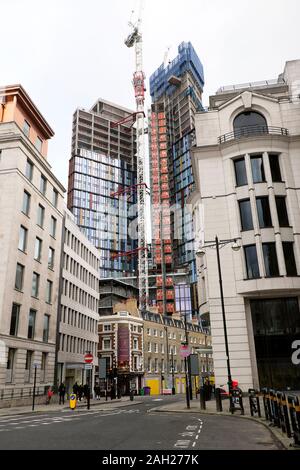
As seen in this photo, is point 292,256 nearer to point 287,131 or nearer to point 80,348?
point 287,131

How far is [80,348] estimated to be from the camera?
170ft

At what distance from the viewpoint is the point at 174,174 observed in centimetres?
15275

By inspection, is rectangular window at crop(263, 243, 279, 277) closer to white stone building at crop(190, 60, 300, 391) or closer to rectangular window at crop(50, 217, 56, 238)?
white stone building at crop(190, 60, 300, 391)

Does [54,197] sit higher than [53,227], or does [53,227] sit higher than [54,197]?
[54,197]

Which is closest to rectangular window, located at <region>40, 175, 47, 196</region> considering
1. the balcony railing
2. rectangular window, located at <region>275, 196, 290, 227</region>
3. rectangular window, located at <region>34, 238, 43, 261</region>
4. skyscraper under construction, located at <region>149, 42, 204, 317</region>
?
A: rectangular window, located at <region>34, 238, 43, 261</region>

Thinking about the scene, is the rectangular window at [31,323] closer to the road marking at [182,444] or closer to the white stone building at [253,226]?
the white stone building at [253,226]

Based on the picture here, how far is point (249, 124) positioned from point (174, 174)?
12124 cm

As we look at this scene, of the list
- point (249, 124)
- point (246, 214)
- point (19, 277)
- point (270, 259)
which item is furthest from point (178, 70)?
point (270, 259)

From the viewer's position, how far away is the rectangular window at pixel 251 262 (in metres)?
28.2

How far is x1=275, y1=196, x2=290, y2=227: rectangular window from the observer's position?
29141mm

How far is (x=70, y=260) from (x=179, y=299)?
2870 inches

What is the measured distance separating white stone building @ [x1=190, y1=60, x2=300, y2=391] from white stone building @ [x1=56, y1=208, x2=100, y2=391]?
1899cm

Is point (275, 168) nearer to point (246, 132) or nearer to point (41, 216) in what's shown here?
point (246, 132)
